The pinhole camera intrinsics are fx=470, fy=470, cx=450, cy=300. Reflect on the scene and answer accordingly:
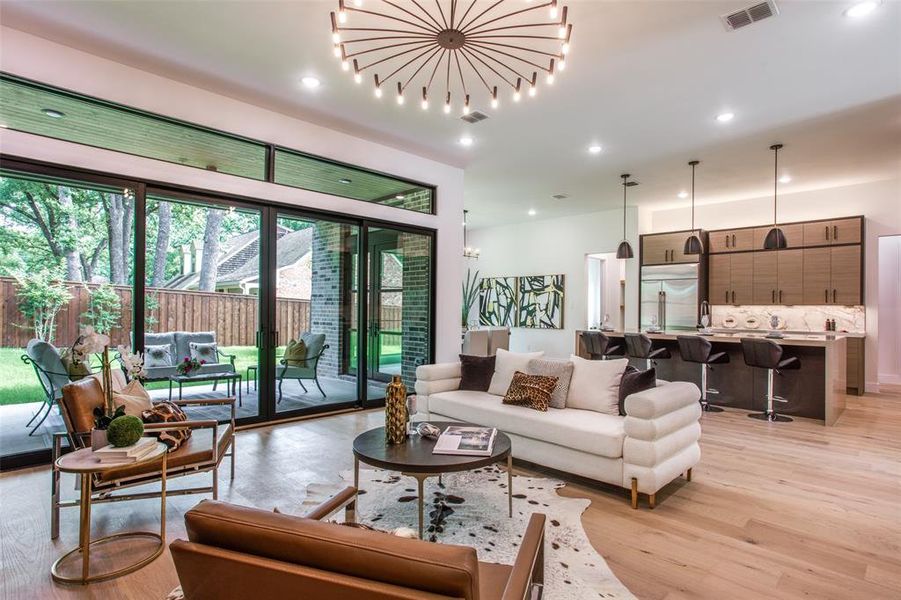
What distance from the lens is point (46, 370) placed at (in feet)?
12.5

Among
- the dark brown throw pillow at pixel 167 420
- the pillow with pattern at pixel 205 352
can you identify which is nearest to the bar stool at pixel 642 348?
the pillow with pattern at pixel 205 352

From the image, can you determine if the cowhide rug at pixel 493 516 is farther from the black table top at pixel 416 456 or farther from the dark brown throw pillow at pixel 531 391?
the dark brown throw pillow at pixel 531 391

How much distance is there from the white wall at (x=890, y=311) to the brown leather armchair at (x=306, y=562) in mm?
9839

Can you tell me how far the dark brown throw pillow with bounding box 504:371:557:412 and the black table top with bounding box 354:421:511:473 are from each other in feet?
2.76

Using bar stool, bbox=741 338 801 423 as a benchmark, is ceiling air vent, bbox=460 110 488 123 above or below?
above

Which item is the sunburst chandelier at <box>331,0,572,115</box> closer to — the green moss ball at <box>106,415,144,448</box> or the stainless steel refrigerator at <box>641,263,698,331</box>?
the green moss ball at <box>106,415,144,448</box>

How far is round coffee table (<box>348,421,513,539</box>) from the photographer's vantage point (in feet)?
8.04

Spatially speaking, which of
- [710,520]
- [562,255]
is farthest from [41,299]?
[562,255]

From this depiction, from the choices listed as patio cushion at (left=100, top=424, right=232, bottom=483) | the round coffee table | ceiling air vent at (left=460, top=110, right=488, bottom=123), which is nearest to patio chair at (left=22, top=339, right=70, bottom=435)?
patio cushion at (left=100, top=424, right=232, bottom=483)

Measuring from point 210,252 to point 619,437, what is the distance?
421 centimetres

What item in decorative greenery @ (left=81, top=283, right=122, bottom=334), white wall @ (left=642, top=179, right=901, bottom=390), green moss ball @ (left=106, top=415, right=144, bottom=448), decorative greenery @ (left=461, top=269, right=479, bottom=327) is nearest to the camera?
green moss ball @ (left=106, top=415, right=144, bottom=448)

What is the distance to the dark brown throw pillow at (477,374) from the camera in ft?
14.8

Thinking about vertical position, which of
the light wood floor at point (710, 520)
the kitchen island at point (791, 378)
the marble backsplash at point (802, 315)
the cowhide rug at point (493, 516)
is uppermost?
the marble backsplash at point (802, 315)

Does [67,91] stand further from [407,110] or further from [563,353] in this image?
[563,353]
